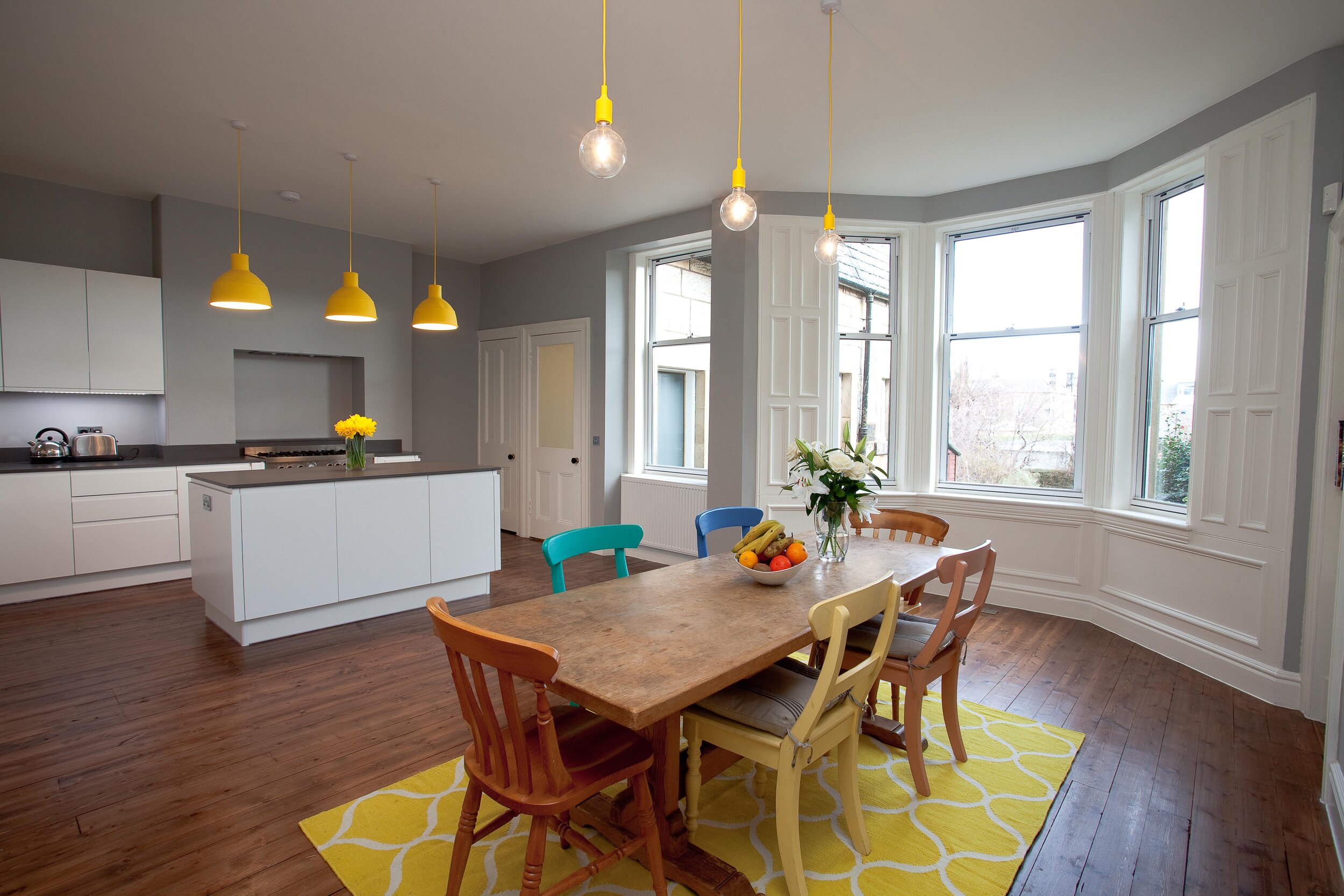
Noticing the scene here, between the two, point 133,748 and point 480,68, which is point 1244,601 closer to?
point 480,68

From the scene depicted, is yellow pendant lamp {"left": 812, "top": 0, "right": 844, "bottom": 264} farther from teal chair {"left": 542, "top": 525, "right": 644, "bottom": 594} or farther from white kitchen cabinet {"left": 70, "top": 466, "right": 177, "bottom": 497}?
white kitchen cabinet {"left": 70, "top": 466, "right": 177, "bottom": 497}

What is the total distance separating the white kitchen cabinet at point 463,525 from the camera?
425cm

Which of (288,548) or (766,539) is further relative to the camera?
(288,548)

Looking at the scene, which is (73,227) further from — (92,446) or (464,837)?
(464,837)

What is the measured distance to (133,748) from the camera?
8.19 feet

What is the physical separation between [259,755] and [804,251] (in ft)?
14.1

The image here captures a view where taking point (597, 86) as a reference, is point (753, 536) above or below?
below

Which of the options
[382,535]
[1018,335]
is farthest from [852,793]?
[1018,335]

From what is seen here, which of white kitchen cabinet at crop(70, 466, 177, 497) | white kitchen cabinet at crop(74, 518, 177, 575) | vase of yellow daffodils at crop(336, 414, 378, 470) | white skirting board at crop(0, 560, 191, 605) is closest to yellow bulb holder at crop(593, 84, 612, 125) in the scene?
vase of yellow daffodils at crop(336, 414, 378, 470)

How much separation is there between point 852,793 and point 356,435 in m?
3.62

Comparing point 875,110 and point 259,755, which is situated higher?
point 875,110

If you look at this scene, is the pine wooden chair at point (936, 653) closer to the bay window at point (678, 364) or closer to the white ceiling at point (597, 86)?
the white ceiling at point (597, 86)

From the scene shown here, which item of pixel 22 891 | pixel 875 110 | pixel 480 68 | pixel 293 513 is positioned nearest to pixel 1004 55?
pixel 875 110

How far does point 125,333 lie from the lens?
482cm
